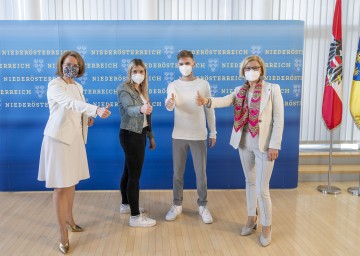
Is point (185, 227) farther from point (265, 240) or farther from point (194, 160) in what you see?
point (265, 240)

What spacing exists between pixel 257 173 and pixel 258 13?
3.13m

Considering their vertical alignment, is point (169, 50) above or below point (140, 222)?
above

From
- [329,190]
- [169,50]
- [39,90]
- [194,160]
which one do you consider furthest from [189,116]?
[329,190]

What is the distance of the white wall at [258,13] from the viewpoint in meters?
5.27

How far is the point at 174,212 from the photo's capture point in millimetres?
3590

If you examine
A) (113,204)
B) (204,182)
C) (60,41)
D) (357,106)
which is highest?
(60,41)

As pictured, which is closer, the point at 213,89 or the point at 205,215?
the point at 205,215

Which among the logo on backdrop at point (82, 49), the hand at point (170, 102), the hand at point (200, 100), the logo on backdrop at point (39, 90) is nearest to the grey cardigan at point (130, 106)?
the hand at point (170, 102)

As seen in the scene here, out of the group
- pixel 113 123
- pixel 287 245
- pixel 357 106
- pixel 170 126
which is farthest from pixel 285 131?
pixel 113 123

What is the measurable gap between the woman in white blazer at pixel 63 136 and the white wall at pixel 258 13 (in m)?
2.72

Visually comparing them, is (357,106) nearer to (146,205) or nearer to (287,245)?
(287,245)

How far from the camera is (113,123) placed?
4.34 m

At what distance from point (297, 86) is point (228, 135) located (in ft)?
3.36

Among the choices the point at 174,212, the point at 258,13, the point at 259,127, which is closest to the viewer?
the point at 259,127
